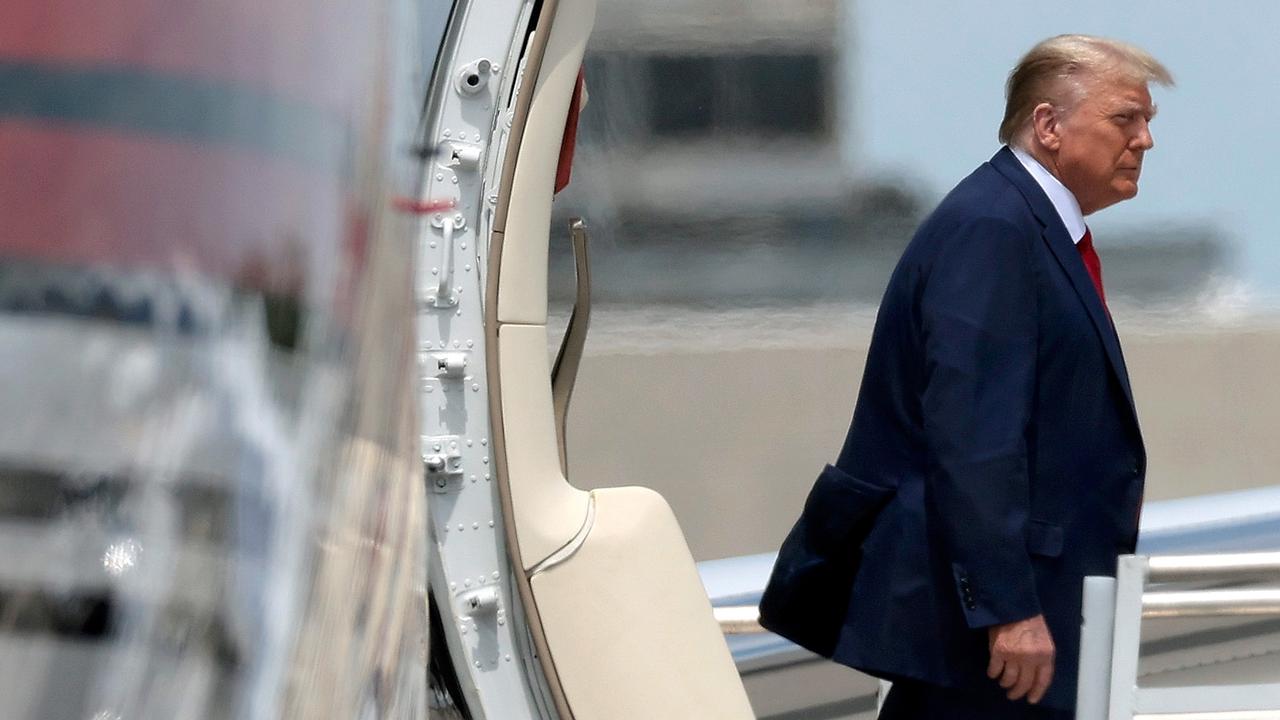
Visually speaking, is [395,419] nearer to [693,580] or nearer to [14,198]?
[14,198]

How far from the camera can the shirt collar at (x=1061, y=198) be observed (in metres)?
1.46

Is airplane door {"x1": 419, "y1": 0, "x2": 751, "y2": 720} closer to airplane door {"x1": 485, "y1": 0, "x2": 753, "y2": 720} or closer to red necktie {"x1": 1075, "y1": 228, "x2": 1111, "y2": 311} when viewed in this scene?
airplane door {"x1": 485, "y1": 0, "x2": 753, "y2": 720}

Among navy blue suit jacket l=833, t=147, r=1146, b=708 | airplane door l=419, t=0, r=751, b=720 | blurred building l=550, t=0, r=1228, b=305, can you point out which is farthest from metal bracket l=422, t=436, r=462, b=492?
blurred building l=550, t=0, r=1228, b=305

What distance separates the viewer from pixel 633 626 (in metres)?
1.12

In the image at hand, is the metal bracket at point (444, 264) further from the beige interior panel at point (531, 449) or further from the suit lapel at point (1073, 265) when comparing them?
the suit lapel at point (1073, 265)

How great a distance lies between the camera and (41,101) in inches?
17.1

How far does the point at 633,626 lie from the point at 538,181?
31 cm

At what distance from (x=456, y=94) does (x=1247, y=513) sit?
252 centimetres

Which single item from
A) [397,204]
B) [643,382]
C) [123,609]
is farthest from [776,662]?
[643,382]

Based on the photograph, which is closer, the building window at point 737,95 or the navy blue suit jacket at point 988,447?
the navy blue suit jacket at point 988,447

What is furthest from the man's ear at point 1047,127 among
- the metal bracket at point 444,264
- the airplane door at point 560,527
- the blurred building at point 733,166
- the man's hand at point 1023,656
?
the blurred building at point 733,166

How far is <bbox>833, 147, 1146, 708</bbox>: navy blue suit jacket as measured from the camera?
134 cm

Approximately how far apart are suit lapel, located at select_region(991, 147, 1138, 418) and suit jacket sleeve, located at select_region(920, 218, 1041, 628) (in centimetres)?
3

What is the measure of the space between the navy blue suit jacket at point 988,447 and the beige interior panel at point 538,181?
41 centimetres
